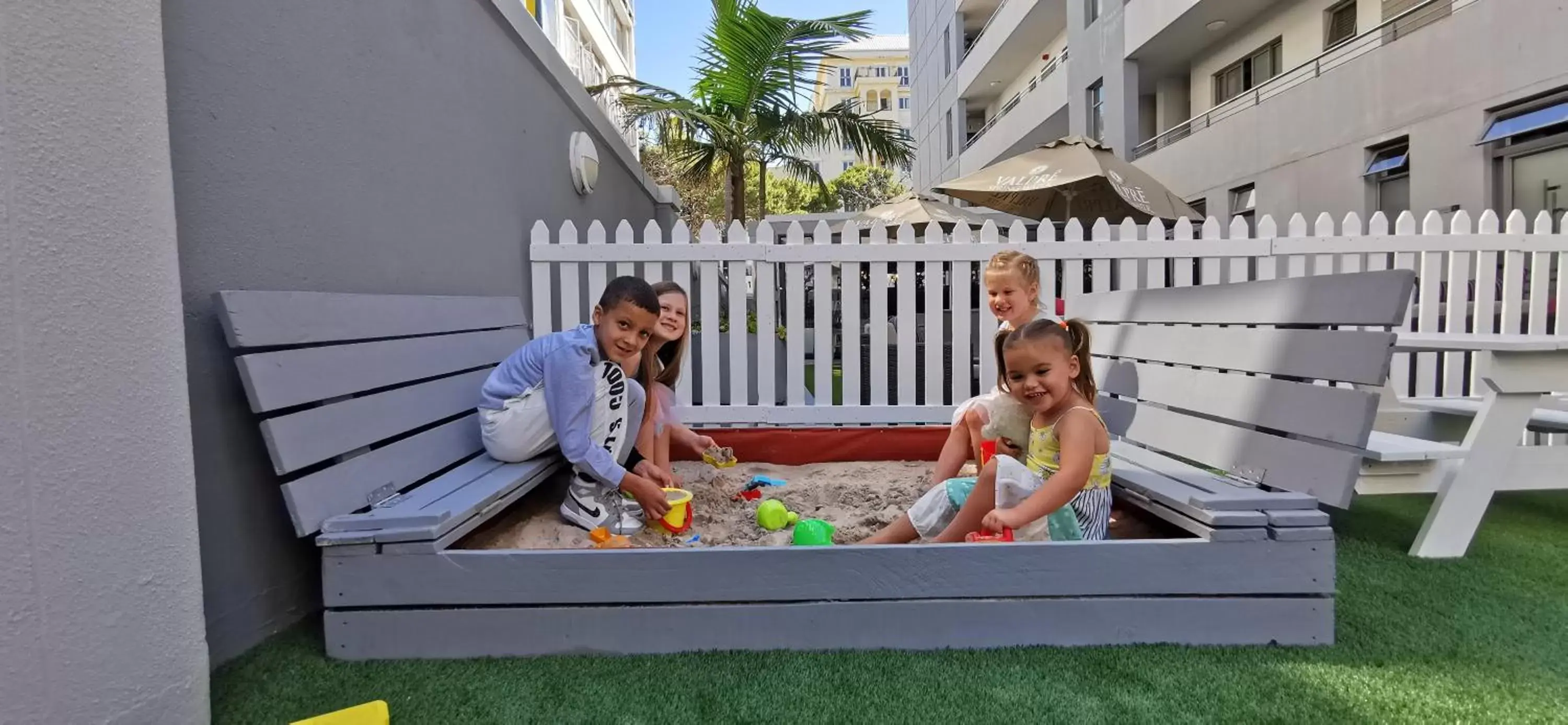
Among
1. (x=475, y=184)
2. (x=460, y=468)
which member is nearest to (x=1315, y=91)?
(x=475, y=184)

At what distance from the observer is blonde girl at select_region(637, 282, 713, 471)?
3.54 metres

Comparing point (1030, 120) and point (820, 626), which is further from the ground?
point (1030, 120)

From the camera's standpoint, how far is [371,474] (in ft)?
7.75

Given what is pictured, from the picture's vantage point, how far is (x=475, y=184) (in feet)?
13.0

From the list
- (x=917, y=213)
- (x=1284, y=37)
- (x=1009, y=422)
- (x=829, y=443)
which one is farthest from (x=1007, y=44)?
(x=1009, y=422)

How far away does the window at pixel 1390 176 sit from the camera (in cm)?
975

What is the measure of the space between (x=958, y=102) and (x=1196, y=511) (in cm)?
2795

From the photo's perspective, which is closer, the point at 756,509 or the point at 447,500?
the point at 447,500

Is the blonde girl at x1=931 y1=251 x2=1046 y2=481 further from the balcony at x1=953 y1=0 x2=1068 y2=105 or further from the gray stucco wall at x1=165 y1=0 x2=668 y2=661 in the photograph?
the balcony at x1=953 y1=0 x2=1068 y2=105

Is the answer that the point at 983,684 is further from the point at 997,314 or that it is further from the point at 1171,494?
the point at 997,314

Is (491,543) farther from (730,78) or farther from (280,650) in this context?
(730,78)

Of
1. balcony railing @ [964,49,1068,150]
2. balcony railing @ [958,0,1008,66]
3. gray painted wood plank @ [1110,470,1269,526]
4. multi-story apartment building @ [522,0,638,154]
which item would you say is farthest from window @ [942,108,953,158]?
gray painted wood plank @ [1110,470,1269,526]

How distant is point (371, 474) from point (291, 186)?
0.93 meters

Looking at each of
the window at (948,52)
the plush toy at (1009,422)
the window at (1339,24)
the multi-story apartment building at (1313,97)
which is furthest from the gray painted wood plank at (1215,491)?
the window at (948,52)
